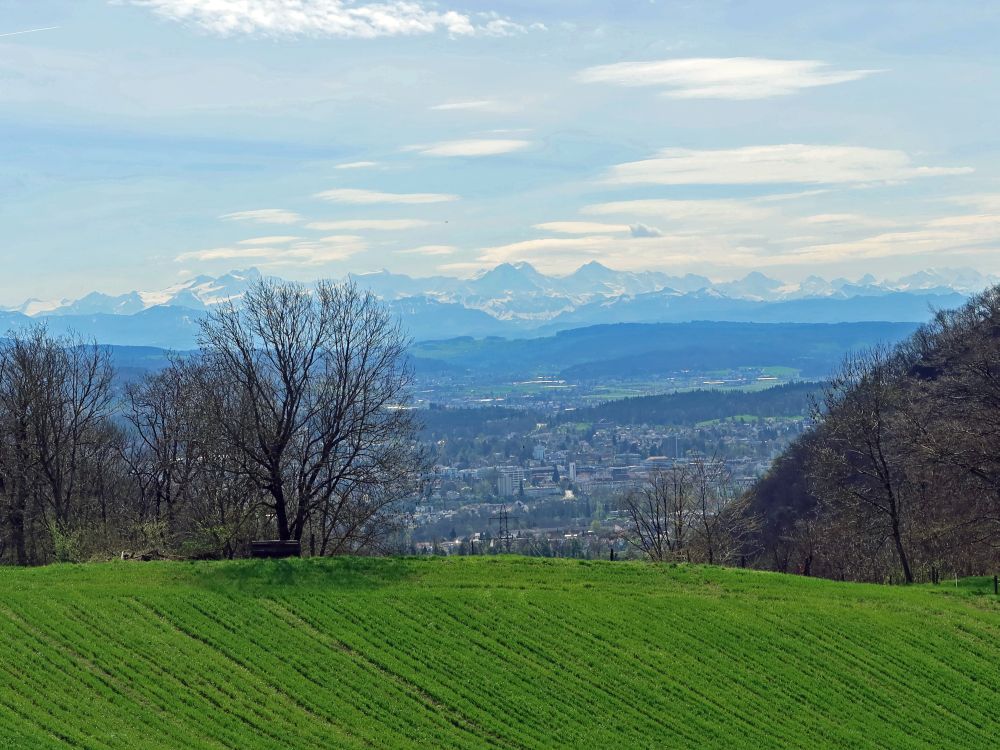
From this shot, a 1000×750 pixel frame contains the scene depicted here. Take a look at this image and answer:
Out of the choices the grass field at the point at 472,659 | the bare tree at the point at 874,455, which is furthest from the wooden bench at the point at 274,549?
the bare tree at the point at 874,455

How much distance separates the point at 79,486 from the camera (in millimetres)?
58688

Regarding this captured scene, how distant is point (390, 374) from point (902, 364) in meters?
66.2

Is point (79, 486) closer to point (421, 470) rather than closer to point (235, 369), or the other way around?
point (235, 369)

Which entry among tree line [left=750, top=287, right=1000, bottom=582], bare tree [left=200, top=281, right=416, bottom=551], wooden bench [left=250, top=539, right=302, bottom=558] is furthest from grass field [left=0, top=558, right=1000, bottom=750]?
tree line [left=750, top=287, right=1000, bottom=582]

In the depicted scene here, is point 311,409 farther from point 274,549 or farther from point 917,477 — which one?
point 917,477

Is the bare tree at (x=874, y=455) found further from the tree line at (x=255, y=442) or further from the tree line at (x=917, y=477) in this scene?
the tree line at (x=255, y=442)

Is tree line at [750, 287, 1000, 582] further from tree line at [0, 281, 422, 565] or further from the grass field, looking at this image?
tree line at [0, 281, 422, 565]

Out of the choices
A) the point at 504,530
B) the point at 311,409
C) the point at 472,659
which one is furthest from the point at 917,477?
the point at 504,530

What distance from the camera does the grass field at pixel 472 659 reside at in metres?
25.4

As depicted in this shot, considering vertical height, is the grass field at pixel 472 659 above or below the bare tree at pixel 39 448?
below

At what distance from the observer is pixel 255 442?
4356 cm

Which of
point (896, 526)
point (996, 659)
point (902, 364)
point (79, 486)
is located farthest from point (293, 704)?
point (902, 364)

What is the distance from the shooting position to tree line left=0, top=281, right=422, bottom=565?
44312 millimetres

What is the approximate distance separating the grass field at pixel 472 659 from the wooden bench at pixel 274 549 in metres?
2.38
